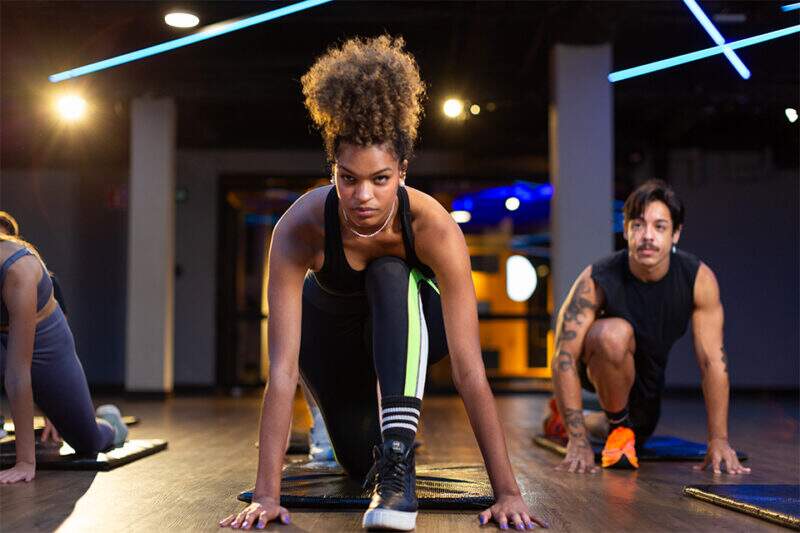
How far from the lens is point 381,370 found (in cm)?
200

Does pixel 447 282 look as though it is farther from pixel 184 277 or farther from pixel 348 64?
pixel 184 277

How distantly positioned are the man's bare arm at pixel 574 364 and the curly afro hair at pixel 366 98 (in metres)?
1.44

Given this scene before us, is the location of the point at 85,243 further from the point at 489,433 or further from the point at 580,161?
the point at 489,433

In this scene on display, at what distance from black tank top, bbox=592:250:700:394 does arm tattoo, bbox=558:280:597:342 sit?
0.05 meters

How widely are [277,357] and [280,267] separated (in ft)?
0.64

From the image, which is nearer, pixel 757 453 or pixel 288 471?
pixel 288 471

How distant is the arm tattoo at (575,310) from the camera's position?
3.22 meters

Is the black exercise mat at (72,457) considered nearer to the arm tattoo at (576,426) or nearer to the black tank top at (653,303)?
the arm tattoo at (576,426)

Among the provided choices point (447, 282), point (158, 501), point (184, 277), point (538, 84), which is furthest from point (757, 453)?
point (184, 277)

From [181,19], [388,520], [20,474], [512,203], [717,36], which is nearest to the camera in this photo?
[388,520]

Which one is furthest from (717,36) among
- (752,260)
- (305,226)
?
(752,260)

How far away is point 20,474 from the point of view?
2.61 metres

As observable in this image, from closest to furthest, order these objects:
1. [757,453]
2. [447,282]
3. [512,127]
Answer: [447,282]
[757,453]
[512,127]

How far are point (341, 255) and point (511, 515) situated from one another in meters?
0.69
